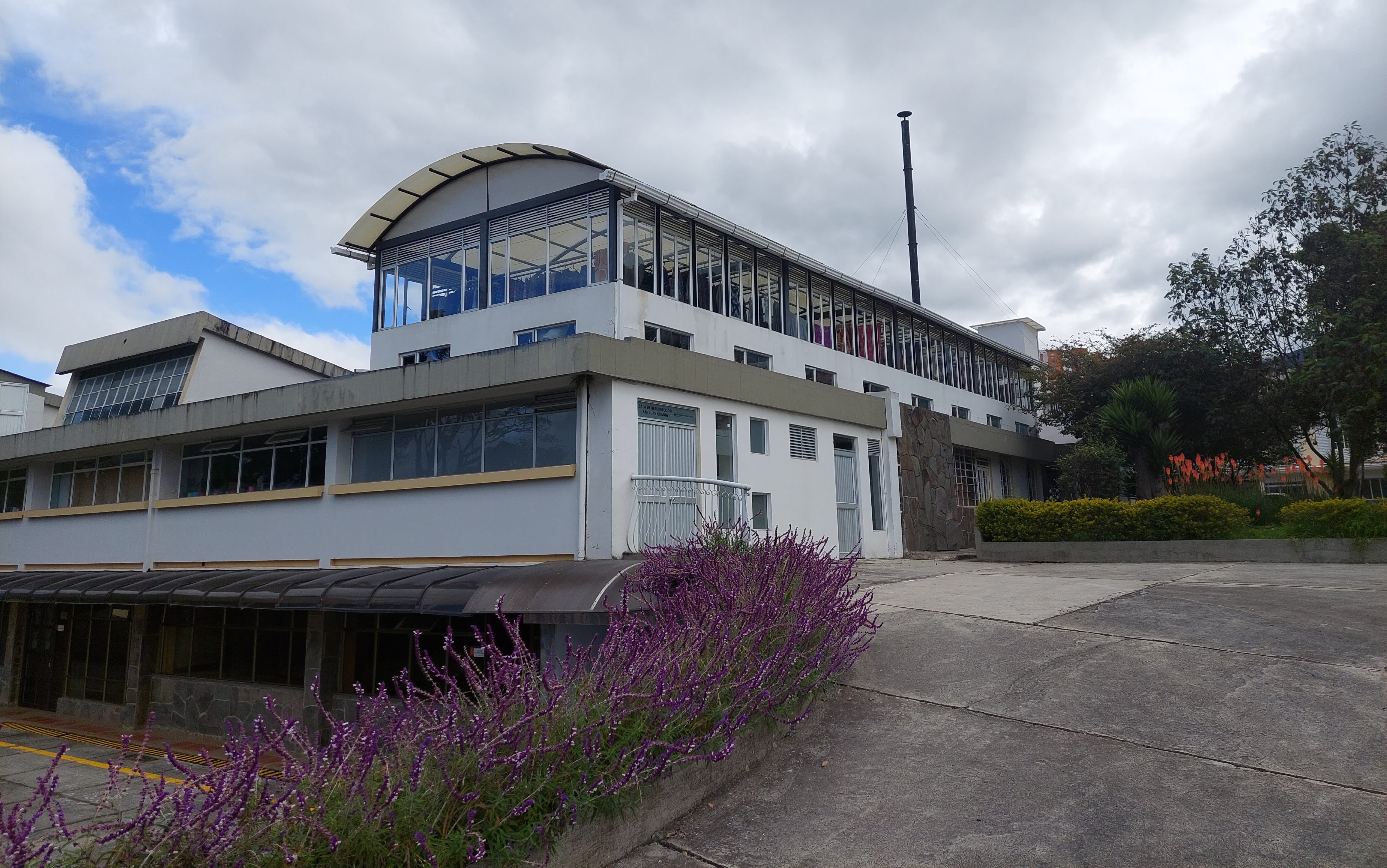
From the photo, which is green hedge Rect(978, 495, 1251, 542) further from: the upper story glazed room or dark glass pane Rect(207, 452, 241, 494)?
dark glass pane Rect(207, 452, 241, 494)

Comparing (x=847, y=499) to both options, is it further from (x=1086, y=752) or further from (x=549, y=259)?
(x=1086, y=752)

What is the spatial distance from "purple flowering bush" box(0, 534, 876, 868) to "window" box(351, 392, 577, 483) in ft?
25.1

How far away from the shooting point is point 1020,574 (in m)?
15.2

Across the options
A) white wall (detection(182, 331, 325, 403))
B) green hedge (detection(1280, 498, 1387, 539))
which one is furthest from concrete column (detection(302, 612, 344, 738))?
green hedge (detection(1280, 498, 1387, 539))

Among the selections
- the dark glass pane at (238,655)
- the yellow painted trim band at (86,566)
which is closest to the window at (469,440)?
the dark glass pane at (238,655)

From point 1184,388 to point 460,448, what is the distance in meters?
22.2

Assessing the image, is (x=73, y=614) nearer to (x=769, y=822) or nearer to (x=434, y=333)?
(x=434, y=333)

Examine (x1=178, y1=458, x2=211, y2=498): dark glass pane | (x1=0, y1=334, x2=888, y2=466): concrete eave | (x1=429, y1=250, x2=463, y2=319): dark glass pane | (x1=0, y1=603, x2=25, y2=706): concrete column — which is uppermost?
(x1=429, y1=250, x2=463, y2=319): dark glass pane

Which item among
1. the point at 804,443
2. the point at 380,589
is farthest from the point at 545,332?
the point at 380,589

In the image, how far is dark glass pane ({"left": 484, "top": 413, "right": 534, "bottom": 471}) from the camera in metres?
14.4

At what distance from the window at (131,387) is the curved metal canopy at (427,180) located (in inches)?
218

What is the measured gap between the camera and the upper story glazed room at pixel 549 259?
61.3 ft

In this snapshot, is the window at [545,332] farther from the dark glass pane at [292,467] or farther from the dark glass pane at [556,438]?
the dark glass pane at [292,467]

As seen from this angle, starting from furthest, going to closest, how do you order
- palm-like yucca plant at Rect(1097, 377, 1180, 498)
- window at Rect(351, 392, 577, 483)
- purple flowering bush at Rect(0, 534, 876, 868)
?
palm-like yucca plant at Rect(1097, 377, 1180, 498) < window at Rect(351, 392, 577, 483) < purple flowering bush at Rect(0, 534, 876, 868)
